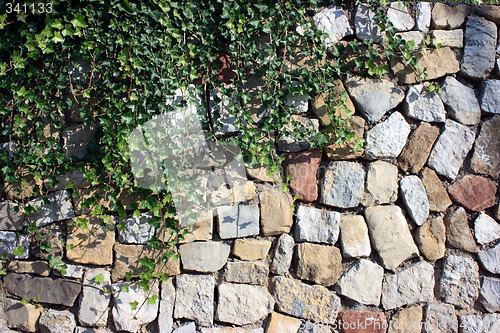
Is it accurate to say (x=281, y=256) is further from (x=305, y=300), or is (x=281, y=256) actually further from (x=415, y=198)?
(x=415, y=198)

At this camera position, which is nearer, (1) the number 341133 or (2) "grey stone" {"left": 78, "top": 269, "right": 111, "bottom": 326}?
(1) the number 341133

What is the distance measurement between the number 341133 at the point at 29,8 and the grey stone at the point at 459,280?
2.23 m

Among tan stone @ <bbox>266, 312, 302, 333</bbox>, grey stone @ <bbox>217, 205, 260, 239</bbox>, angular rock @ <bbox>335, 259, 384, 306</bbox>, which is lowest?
tan stone @ <bbox>266, 312, 302, 333</bbox>

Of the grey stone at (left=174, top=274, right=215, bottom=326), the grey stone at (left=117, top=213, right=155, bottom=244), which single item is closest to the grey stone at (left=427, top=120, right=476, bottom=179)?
the grey stone at (left=174, top=274, right=215, bottom=326)

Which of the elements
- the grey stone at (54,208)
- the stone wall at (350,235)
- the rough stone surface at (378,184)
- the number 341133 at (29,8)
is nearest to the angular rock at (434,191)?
the stone wall at (350,235)

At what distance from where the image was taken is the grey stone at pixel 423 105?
232 centimetres

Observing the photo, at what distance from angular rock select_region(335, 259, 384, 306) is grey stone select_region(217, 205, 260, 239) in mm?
492

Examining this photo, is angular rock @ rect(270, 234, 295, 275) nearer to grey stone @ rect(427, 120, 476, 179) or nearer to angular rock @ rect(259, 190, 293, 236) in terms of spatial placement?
angular rock @ rect(259, 190, 293, 236)

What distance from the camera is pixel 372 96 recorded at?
229 cm

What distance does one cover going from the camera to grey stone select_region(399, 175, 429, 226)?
232cm

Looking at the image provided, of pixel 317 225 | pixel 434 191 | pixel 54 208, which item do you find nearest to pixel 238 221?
pixel 317 225

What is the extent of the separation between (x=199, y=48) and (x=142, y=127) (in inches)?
17.6

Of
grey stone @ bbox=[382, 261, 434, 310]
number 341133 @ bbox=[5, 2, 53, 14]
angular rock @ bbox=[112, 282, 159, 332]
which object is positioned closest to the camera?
number 341133 @ bbox=[5, 2, 53, 14]

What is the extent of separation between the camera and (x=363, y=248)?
7.47 ft
